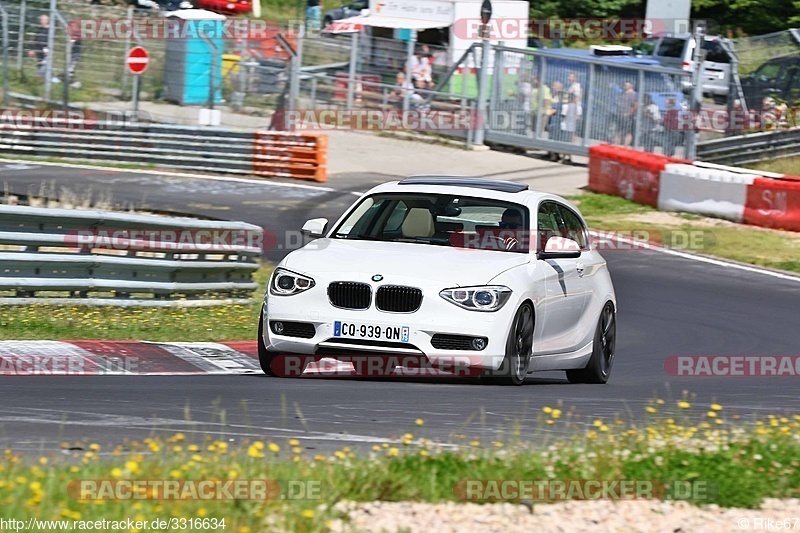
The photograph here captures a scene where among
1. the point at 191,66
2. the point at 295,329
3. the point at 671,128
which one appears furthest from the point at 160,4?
the point at 295,329

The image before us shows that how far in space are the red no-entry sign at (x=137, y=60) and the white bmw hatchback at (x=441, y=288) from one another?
2095 centimetres

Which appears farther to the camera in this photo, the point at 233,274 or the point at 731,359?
the point at 233,274

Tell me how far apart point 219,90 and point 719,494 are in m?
25.9

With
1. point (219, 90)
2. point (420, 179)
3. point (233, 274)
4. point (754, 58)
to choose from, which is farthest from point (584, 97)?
point (420, 179)

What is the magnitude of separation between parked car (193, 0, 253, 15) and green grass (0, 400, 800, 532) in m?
40.9

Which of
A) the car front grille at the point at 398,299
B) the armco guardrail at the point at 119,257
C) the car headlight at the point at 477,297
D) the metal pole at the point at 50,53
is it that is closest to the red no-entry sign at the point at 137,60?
the metal pole at the point at 50,53

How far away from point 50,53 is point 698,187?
15.3 m

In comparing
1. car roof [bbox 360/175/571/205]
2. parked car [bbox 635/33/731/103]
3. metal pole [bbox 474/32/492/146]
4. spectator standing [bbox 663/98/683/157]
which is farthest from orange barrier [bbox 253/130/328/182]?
car roof [bbox 360/175/571/205]

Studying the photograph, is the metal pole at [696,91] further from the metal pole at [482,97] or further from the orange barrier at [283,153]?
the orange barrier at [283,153]

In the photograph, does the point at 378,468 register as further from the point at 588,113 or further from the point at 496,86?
the point at 496,86

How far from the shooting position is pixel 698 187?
23.9 metres

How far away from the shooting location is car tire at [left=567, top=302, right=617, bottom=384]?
10.9m

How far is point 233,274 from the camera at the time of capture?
1416 cm

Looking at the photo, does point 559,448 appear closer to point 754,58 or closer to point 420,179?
point 420,179
